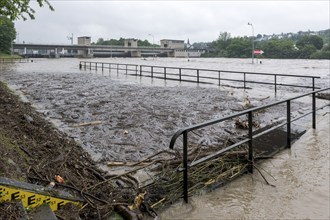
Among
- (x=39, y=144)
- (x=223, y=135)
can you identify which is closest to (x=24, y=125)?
(x=39, y=144)

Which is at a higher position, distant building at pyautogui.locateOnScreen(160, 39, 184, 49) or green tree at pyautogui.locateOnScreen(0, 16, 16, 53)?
distant building at pyautogui.locateOnScreen(160, 39, 184, 49)

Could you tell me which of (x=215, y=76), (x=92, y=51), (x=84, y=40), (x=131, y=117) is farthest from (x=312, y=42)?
(x=131, y=117)

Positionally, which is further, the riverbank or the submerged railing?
the submerged railing

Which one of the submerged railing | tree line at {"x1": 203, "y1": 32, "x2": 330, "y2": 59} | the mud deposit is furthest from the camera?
tree line at {"x1": 203, "y1": 32, "x2": 330, "y2": 59}

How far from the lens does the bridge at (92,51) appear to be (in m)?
133

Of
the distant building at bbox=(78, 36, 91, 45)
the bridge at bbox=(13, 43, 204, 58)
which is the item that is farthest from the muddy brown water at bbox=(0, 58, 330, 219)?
the distant building at bbox=(78, 36, 91, 45)

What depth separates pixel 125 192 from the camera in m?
4.38

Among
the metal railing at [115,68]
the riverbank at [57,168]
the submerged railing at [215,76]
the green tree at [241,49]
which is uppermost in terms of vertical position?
the green tree at [241,49]

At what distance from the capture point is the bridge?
133 m

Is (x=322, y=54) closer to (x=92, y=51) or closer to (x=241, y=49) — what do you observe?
(x=241, y=49)

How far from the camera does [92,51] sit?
144 metres

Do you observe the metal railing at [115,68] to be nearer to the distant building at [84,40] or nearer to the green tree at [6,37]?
the green tree at [6,37]

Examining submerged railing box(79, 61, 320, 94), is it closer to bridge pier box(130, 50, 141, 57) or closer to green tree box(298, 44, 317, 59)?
green tree box(298, 44, 317, 59)

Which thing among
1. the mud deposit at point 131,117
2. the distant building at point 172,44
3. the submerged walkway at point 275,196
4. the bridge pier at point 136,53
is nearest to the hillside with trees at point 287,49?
the distant building at point 172,44
